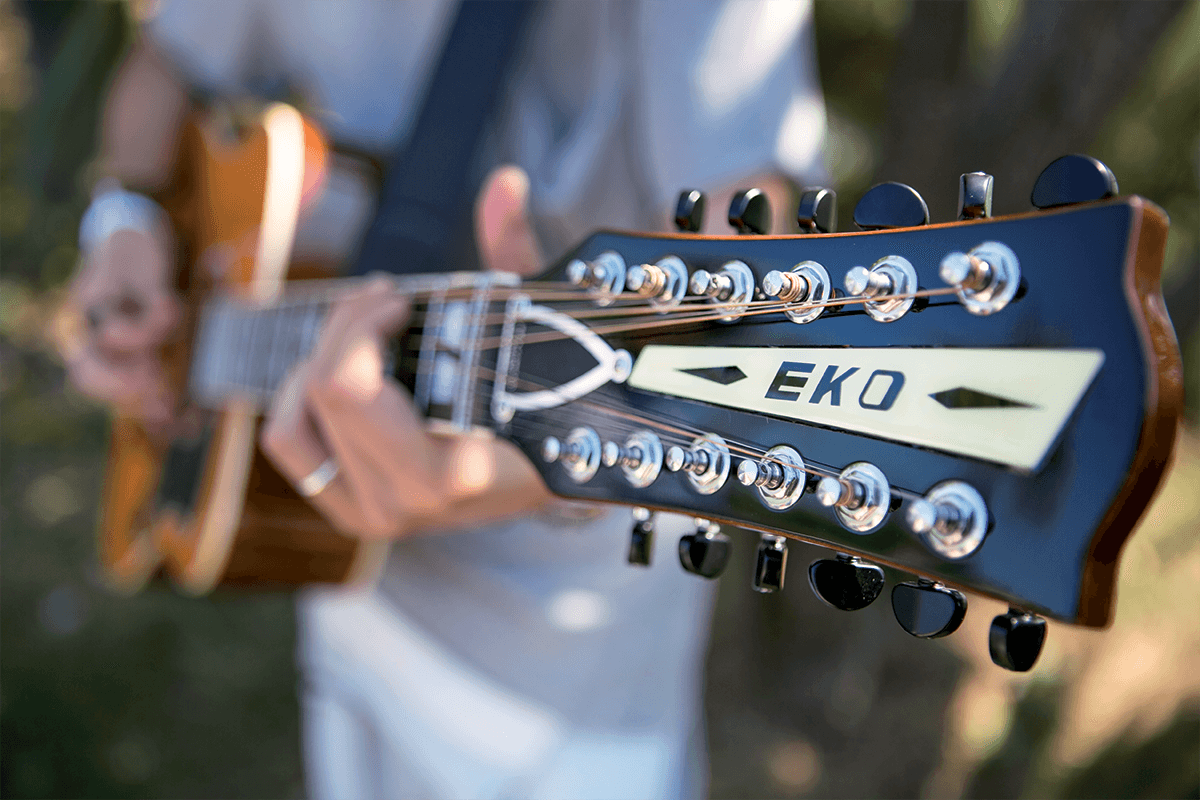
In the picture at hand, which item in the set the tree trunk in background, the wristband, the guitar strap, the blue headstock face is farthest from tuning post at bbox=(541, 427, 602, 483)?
the wristband

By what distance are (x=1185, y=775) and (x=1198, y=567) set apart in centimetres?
48

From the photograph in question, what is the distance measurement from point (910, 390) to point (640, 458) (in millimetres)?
202

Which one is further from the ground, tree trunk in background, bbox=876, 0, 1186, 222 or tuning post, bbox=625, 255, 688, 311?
tree trunk in background, bbox=876, 0, 1186, 222

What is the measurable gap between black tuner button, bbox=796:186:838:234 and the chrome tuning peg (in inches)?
9.2

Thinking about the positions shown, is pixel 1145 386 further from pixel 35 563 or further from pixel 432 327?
pixel 35 563

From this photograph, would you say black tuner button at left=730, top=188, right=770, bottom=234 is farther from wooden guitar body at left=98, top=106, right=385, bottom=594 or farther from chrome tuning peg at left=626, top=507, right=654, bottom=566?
wooden guitar body at left=98, top=106, right=385, bottom=594

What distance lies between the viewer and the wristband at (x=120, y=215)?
4.65ft

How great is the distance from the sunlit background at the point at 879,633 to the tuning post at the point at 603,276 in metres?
1.16

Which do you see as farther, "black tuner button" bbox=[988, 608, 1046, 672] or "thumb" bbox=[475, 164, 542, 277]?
"thumb" bbox=[475, 164, 542, 277]

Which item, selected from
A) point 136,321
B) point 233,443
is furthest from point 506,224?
point 136,321

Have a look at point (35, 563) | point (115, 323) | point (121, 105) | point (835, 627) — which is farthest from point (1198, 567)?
point (35, 563)

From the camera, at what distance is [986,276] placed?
1.26ft

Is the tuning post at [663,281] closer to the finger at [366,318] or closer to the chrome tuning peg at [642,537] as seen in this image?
the chrome tuning peg at [642,537]

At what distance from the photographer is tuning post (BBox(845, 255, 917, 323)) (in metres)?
0.42
